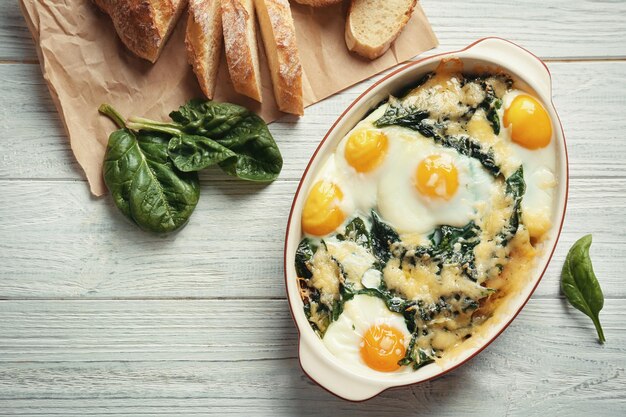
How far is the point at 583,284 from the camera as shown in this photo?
2.44 m

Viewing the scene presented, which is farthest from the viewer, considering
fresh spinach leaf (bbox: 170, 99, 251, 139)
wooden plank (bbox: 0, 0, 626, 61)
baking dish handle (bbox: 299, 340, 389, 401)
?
wooden plank (bbox: 0, 0, 626, 61)

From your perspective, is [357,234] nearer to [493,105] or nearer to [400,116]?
[400,116]

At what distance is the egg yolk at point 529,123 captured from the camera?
2178mm

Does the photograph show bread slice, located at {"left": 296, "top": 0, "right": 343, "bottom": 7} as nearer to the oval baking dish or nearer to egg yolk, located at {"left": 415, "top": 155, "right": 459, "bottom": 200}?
the oval baking dish

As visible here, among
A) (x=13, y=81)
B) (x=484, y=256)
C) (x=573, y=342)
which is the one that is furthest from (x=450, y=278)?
(x=13, y=81)

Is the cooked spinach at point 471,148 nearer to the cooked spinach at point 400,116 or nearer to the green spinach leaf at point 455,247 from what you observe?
the cooked spinach at point 400,116

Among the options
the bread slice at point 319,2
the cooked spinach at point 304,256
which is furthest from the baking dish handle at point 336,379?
the bread slice at point 319,2

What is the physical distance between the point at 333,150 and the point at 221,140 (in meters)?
0.47

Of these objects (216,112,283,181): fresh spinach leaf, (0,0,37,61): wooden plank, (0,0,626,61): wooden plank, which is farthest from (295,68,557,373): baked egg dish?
(0,0,37,61): wooden plank

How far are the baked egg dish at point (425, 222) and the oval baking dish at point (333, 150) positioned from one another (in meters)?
0.03

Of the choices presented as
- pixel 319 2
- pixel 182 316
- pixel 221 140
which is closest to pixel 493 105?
pixel 319 2

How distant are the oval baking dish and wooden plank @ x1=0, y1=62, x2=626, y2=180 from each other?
12.2 inches

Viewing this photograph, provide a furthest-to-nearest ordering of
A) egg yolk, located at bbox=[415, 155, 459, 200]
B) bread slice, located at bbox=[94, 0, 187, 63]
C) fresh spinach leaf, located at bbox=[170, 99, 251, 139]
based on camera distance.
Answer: fresh spinach leaf, located at bbox=[170, 99, 251, 139] < bread slice, located at bbox=[94, 0, 187, 63] < egg yolk, located at bbox=[415, 155, 459, 200]

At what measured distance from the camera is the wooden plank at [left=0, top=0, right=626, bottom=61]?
256 cm
